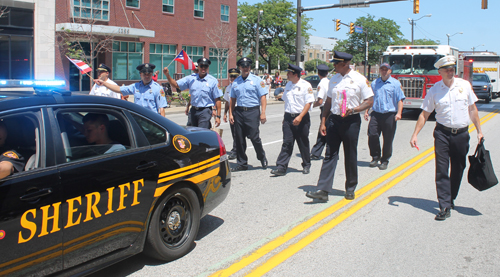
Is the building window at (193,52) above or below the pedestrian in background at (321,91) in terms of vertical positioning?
above

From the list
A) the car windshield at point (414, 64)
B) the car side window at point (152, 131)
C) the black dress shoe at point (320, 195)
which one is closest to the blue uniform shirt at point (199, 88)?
the black dress shoe at point (320, 195)

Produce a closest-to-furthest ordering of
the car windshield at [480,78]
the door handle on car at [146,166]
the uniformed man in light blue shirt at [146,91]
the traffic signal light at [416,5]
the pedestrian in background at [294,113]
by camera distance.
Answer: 1. the door handle on car at [146,166]
2. the uniformed man in light blue shirt at [146,91]
3. the pedestrian in background at [294,113]
4. the traffic signal light at [416,5]
5. the car windshield at [480,78]

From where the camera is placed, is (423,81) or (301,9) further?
(301,9)


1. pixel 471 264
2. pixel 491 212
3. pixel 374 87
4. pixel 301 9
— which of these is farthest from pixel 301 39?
pixel 471 264

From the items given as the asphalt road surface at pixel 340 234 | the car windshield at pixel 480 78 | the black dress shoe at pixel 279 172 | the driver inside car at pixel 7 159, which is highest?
the car windshield at pixel 480 78

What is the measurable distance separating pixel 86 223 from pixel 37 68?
23.5m

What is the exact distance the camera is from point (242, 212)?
5754 mm

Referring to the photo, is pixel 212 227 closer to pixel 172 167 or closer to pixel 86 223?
pixel 172 167

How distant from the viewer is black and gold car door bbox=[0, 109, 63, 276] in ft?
9.40

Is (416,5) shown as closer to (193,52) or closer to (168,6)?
(168,6)

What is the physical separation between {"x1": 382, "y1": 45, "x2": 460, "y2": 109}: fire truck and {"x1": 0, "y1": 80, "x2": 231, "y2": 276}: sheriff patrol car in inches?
601

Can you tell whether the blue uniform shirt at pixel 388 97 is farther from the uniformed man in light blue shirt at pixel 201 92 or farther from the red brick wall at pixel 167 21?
the red brick wall at pixel 167 21

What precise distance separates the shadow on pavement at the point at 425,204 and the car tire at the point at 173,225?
3100 millimetres

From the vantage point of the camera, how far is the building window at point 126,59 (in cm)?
2828
